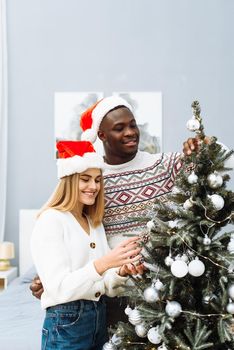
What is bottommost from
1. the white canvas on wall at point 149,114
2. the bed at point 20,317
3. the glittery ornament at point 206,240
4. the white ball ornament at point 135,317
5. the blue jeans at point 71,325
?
the bed at point 20,317

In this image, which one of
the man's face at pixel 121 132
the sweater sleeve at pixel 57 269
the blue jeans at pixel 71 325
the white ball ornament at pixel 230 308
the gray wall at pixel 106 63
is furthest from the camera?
the gray wall at pixel 106 63

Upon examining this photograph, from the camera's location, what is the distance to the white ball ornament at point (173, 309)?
4.58ft

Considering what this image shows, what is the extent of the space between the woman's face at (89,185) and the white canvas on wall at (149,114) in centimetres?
253

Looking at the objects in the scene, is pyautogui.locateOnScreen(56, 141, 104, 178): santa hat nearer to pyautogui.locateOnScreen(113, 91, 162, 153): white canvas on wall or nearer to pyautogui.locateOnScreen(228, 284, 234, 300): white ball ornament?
pyautogui.locateOnScreen(228, 284, 234, 300): white ball ornament

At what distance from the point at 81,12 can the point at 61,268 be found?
3.19 meters

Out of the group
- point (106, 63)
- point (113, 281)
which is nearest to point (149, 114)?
point (106, 63)

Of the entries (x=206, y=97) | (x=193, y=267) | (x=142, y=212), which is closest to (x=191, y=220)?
(x=193, y=267)

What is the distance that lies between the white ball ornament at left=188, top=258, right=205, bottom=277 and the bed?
1.36m

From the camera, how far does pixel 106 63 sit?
14.3 ft

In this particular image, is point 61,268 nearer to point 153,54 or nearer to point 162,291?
point 162,291

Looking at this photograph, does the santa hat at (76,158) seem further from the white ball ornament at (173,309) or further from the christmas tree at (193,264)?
the white ball ornament at (173,309)

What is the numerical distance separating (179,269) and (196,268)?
5 cm

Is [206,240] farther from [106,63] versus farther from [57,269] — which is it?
[106,63]

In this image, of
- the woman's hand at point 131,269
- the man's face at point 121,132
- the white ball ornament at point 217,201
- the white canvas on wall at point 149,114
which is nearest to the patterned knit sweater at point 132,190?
the man's face at point 121,132
